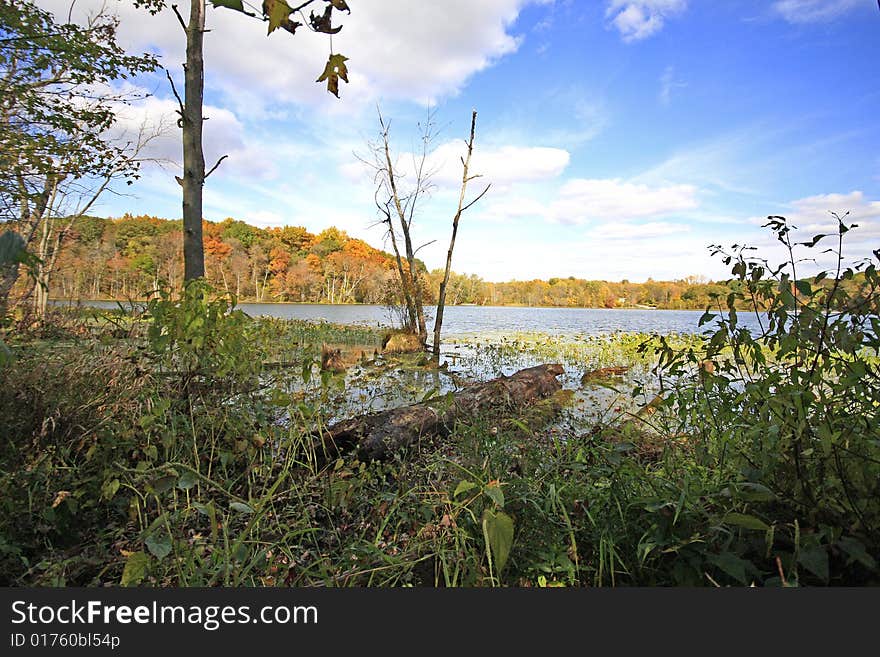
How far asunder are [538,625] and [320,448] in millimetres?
2771

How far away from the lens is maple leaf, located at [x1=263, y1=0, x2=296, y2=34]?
96 cm

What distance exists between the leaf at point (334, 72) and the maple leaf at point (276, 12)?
15cm

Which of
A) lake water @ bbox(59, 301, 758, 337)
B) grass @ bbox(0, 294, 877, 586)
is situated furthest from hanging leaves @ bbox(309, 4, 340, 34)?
lake water @ bbox(59, 301, 758, 337)

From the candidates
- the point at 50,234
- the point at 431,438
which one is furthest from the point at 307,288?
the point at 431,438

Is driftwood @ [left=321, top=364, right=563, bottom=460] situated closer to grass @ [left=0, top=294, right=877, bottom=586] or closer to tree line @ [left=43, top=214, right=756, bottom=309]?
grass @ [left=0, top=294, right=877, bottom=586]

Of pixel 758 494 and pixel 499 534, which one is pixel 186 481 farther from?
pixel 758 494

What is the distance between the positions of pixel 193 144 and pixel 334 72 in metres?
3.61

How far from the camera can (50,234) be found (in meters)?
13.0

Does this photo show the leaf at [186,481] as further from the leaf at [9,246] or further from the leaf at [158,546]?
the leaf at [9,246]

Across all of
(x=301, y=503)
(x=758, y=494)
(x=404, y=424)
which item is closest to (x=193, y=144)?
(x=404, y=424)

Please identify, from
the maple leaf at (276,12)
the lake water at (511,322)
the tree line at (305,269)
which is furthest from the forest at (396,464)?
the tree line at (305,269)

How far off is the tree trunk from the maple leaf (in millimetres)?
3534

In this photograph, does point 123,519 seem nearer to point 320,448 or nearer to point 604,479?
point 320,448

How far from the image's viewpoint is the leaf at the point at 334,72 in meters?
1.15
